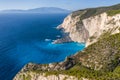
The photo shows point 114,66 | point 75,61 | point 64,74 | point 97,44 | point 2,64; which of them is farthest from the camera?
point 2,64

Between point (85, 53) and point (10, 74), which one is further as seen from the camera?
point (10, 74)

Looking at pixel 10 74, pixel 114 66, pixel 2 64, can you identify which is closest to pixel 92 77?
pixel 114 66

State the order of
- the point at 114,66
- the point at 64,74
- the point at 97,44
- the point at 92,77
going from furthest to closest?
the point at 97,44 < the point at 114,66 < the point at 64,74 < the point at 92,77

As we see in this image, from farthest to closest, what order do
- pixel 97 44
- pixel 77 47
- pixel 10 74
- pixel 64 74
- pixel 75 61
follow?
pixel 77 47 < pixel 10 74 < pixel 97 44 < pixel 75 61 < pixel 64 74

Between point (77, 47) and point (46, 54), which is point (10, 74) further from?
point (77, 47)

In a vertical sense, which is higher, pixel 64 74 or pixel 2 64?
pixel 64 74

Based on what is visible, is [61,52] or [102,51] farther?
[61,52]

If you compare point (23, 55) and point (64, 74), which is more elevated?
point (64, 74)

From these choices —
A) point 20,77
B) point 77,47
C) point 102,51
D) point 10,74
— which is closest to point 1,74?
point 10,74

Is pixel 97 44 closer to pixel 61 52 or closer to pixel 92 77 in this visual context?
pixel 92 77
